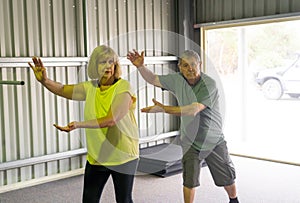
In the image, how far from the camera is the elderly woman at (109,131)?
2.44 meters

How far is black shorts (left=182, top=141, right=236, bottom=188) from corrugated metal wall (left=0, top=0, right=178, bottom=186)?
7.26ft

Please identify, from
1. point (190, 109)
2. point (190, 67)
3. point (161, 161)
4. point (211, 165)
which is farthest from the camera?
point (161, 161)

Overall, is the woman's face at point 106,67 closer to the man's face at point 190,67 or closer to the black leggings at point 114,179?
the black leggings at point 114,179

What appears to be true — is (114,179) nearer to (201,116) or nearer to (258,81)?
(201,116)

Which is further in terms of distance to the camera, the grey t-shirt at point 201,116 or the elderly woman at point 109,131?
the grey t-shirt at point 201,116

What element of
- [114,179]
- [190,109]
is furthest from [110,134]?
[190,109]

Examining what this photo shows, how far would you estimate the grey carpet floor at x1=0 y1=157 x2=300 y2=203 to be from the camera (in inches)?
165

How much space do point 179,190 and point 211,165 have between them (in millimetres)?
1164

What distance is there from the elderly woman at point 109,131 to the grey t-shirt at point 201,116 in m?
0.88

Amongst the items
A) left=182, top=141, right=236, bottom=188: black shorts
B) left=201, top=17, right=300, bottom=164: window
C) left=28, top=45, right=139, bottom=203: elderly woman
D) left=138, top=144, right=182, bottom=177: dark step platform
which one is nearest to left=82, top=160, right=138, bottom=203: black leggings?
left=28, top=45, right=139, bottom=203: elderly woman

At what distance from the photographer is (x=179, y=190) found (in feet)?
14.8

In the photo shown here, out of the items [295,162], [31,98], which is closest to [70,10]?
[31,98]

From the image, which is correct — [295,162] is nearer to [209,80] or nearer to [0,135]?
[209,80]

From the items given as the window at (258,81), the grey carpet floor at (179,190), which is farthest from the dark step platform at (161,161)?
the window at (258,81)
